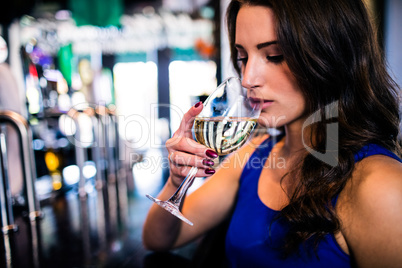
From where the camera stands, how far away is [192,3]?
235 inches

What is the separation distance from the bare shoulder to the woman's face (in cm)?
29

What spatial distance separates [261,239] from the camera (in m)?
0.99

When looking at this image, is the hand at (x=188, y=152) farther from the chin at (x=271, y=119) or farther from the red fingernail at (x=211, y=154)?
the chin at (x=271, y=119)

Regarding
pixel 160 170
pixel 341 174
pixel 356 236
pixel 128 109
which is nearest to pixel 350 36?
pixel 341 174

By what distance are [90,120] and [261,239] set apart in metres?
3.18

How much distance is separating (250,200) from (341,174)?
0.35 m

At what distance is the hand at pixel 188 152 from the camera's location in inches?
32.4

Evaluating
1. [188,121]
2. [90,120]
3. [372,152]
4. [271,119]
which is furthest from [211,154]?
[90,120]

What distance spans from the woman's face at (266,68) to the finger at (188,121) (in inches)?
7.1

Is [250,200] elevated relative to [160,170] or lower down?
elevated

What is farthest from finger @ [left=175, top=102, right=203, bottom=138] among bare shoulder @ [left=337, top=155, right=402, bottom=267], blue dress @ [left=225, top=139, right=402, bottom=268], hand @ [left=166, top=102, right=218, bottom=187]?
bare shoulder @ [left=337, top=155, right=402, bottom=267]

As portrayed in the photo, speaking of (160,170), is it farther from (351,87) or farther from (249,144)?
(351,87)

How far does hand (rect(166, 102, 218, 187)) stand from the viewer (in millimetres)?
824

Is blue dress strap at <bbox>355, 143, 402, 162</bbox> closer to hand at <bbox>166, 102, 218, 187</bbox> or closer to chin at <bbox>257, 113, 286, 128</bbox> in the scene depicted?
chin at <bbox>257, 113, 286, 128</bbox>
